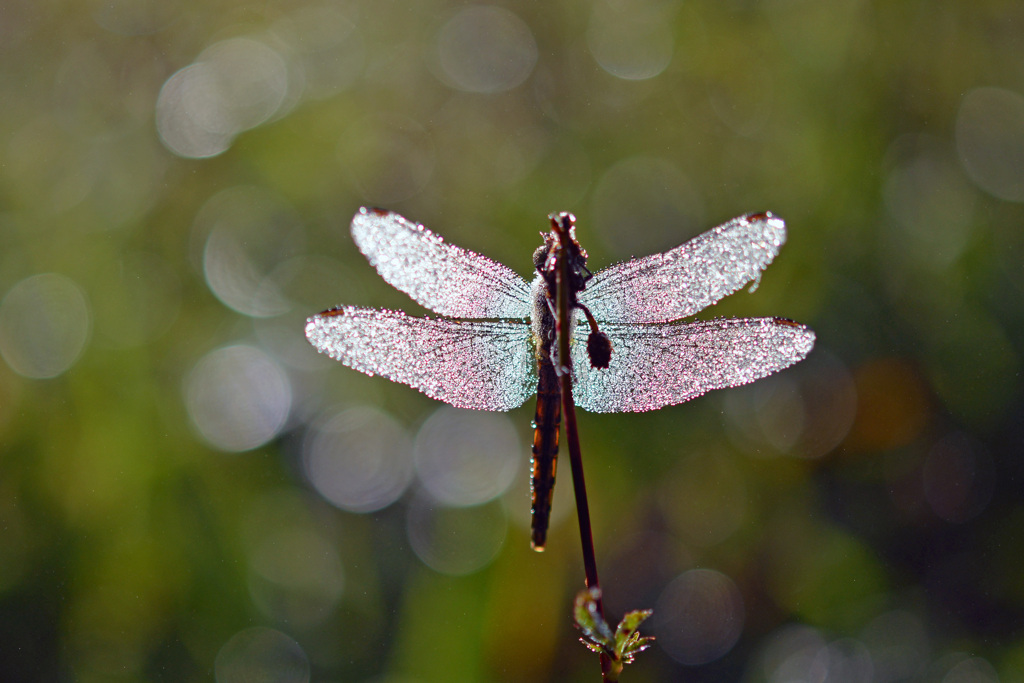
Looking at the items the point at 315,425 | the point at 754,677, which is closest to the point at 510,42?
the point at 315,425

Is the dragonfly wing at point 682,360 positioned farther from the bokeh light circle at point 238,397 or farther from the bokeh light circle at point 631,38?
the bokeh light circle at point 631,38

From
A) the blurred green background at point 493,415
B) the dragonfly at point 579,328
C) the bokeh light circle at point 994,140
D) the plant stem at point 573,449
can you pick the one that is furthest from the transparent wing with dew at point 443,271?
the bokeh light circle at point 994,140

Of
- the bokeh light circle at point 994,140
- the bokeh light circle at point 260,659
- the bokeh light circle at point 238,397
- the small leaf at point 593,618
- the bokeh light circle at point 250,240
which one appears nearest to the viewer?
the small leaf at point 593,618

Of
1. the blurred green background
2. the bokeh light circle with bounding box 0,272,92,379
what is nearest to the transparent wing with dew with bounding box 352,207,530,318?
the blurred green background

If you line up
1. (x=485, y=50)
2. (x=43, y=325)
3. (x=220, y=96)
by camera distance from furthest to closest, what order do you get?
(x=485, y=50) → (x=220, y=96) → (x=43, y=325)

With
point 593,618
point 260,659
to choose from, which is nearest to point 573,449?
point 593,618

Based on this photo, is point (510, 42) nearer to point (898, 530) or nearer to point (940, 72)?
point (940, 72)

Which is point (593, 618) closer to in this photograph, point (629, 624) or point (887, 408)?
point (629, 624)
